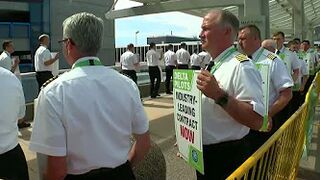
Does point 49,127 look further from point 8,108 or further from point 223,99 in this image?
point 8,108

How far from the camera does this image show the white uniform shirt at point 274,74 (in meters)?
4.72

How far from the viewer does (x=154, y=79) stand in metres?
15.7

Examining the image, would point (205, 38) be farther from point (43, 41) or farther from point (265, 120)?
point (43, 41)

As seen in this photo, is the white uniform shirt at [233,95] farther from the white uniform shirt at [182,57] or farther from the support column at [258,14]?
the white uniform shirt at [182,57]

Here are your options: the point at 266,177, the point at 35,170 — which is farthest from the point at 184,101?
the point at 35,170

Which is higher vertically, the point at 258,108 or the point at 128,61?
the point at 128,61

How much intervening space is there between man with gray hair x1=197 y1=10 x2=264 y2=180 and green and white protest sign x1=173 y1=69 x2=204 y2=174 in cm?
10

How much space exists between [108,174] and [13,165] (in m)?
1.41

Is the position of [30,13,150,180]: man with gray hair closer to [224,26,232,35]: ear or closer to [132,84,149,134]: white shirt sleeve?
[132,84,149,134]: white shirt sleeve

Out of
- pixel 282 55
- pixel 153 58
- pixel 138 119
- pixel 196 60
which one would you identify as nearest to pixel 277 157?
pixel 138 119

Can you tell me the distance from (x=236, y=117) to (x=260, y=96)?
23cm

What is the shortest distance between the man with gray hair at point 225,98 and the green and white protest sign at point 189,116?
0.32 feet

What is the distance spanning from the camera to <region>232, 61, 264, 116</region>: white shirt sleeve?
2.84 meters

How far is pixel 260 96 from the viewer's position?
2900 mm
